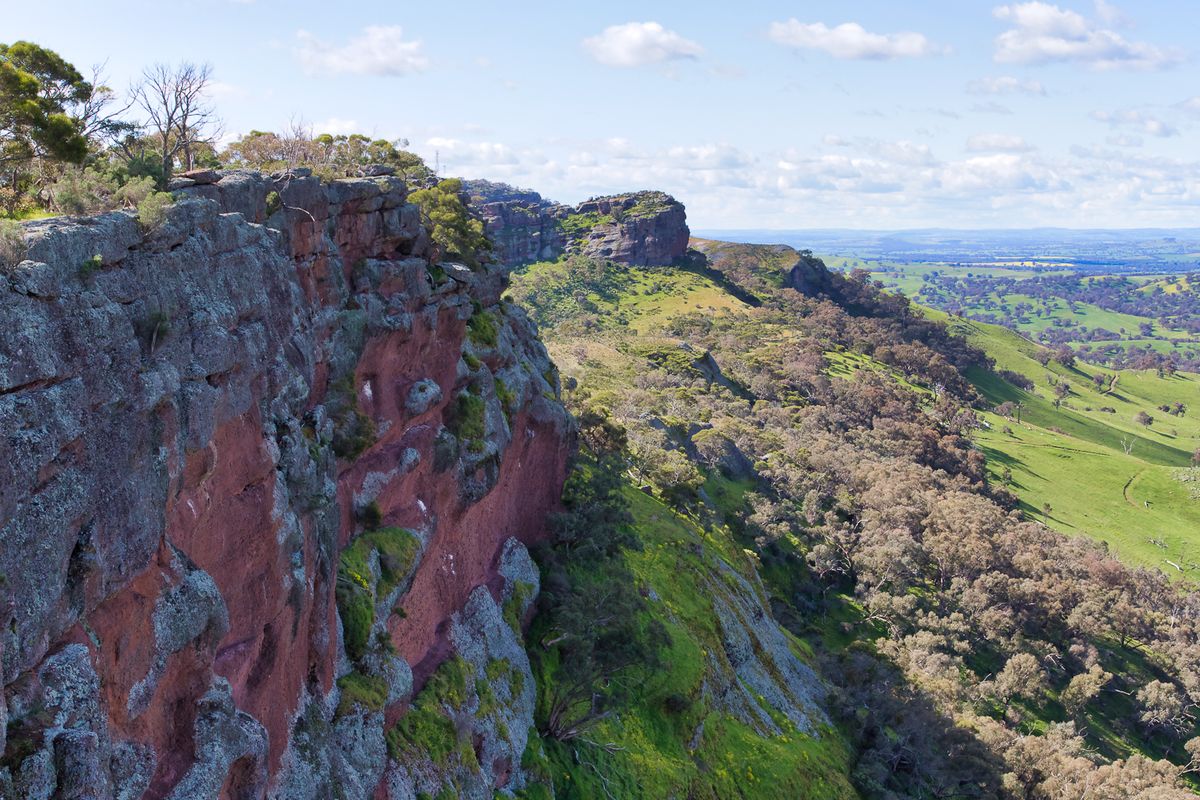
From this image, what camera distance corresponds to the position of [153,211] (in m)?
18.0

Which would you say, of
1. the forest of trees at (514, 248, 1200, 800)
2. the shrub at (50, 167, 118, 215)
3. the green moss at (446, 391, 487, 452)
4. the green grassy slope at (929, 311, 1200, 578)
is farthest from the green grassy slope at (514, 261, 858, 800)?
the green grassy slope at (929, 311, 1200, 578)

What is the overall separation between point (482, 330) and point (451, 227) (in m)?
5.87

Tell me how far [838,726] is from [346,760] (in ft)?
138

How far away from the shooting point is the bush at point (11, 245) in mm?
→ 13977

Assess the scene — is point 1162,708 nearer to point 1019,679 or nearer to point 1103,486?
point 1019,679

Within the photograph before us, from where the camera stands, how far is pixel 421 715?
28.6 metres

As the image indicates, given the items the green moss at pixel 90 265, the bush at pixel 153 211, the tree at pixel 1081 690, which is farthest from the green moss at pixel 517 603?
the tree at pixel 1081 690

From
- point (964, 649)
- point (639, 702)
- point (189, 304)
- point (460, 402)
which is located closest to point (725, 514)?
point (964, 649)

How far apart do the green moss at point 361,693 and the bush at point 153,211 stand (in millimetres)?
14268

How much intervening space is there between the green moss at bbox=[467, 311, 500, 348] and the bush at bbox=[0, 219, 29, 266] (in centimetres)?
2862

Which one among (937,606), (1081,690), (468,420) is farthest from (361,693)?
(937,606)

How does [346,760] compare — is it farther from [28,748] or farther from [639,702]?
[639,702]

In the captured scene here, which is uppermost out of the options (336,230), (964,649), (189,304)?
(336,230)

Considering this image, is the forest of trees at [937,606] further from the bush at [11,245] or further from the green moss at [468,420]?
the bush at [11,245]
